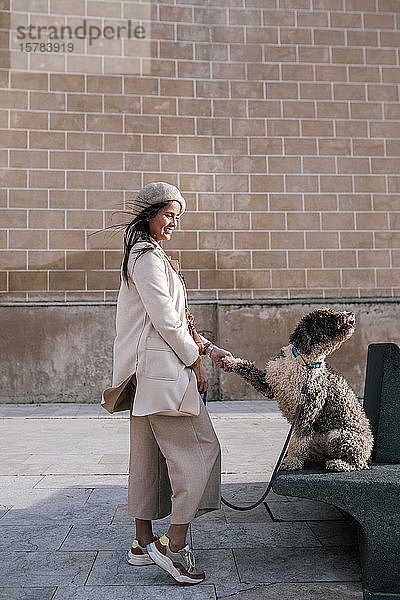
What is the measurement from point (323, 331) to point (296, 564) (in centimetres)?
113

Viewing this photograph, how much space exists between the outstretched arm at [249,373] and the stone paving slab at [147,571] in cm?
84

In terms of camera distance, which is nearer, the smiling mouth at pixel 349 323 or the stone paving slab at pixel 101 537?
the smiling mouth at pixel 349 323

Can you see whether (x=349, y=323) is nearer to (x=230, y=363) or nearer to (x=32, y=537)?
(x=230, y=363)

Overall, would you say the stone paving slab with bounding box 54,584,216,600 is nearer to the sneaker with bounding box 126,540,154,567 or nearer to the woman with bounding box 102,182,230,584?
the woman with bounding box 102,182,230,584

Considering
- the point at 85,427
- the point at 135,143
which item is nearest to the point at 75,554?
→ the point at 85,427

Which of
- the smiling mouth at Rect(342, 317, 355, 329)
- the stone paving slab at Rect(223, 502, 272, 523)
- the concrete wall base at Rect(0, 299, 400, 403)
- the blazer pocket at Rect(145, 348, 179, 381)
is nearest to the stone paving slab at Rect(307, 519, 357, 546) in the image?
the stone paving slab at Rect(223, 502, 272, 523)

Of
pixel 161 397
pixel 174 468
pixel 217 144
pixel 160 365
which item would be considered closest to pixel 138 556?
pixel 174 468

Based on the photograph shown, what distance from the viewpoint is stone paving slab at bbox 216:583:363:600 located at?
252 cm

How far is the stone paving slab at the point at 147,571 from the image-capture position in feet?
8.87

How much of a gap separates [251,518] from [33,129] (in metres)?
7.80

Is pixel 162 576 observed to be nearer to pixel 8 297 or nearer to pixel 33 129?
pixel 8 297

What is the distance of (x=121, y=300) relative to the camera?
116 inches

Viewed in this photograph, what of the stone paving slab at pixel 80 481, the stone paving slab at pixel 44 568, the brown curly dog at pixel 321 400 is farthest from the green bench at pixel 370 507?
the stone paving slab at pixel 80 481

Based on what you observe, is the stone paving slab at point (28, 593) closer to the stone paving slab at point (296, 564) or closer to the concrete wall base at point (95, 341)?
the stone paving slab at point (296, 564)
